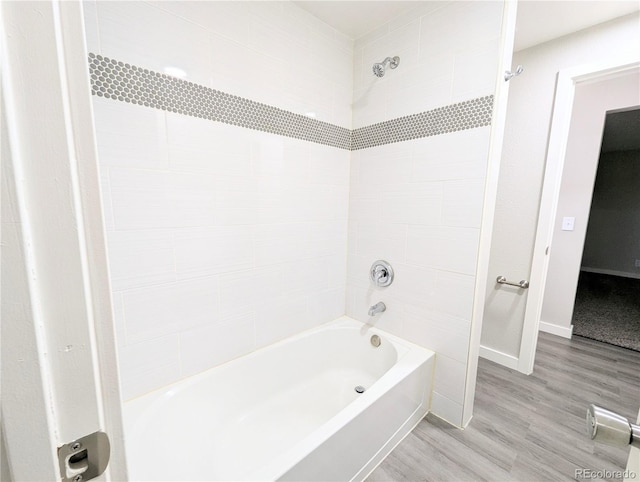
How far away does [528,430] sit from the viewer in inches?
60.0

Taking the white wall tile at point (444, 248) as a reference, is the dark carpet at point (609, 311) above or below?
below

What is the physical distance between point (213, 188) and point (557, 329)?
3.35 metres

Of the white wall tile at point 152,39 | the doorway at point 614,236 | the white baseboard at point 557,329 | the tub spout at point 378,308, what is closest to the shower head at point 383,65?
the white wall tile at point 152,39

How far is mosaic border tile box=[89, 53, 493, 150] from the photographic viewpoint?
1030mm

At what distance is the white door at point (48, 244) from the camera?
0.80ft

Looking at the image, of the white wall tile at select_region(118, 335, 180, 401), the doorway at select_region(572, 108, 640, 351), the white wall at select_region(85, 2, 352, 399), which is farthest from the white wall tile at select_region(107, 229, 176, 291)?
the doorway at select_region(572, 108, 640, 351)

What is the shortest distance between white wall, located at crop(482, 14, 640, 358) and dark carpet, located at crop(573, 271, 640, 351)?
1.20 metres

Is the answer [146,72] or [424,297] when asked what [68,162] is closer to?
[146,72]

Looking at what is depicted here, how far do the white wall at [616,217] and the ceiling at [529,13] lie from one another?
461 centimetres

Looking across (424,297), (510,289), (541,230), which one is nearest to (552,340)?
(510,289)

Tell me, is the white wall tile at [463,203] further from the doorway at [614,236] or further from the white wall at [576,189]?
the doorway at [614,236]

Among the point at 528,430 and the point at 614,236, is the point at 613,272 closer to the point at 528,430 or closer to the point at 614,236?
the point at 614,236

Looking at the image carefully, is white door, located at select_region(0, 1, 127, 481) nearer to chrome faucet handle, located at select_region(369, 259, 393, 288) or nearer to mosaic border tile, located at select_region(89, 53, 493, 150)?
mosaic border tile, located at select_region(89, 53, 493, 150)

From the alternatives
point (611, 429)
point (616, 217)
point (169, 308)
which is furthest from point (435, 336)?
point (616, 217)
